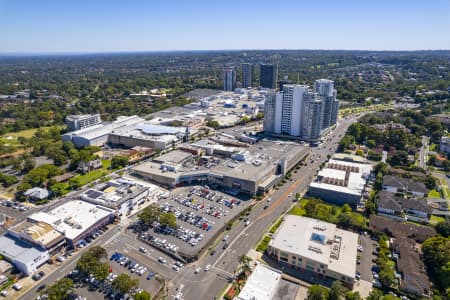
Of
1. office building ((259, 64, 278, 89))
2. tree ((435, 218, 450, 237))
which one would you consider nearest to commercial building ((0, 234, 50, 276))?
tree ((435, 218, 450, 237))

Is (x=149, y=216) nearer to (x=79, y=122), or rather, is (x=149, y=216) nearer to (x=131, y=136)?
(x=131, y=136)

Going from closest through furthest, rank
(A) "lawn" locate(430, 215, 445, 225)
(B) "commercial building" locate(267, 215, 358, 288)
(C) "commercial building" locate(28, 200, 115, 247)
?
(B) "commercial building" locate(267, 215, 358, 288), (C) "commercial building" locate(28, 200, 115, 247), (A) "lawn" locate(430, 215, 445, 225)

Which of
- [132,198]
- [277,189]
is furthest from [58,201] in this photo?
[277,189]

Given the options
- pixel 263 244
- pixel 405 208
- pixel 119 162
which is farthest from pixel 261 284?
pixel 119 162

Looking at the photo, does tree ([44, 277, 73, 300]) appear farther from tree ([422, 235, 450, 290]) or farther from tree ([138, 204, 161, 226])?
tree ([422, 235, 450, 290])

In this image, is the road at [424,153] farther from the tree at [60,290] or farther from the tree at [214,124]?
the tree at [60,290]

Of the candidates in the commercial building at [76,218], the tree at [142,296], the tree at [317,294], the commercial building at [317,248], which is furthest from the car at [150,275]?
the tree at [317,294]
